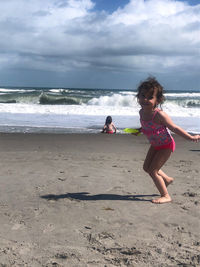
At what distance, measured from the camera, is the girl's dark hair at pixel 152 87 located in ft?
12.1

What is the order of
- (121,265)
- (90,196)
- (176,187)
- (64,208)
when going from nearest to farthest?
(121,265) < (64,208) < (90,196) < (176,187)

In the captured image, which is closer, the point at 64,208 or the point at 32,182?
the point at 64,208

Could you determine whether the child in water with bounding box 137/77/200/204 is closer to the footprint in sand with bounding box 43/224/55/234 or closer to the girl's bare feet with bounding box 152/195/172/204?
the girl's bare feet with bounding box 152/195/172/204

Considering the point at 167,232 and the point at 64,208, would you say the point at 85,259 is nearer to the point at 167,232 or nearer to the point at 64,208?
the point at 167,232

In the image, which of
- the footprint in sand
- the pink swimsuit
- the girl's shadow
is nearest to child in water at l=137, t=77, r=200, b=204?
the pink swimsuit

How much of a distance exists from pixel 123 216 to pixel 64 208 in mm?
638

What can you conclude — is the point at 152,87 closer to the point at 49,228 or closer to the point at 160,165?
the point at 160,165

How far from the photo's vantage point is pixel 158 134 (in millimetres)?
3721

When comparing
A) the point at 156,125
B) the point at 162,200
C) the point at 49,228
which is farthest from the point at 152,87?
the point at 49,228

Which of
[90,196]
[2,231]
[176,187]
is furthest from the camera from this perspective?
[176,187]

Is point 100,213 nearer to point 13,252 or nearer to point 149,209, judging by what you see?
point 149,209

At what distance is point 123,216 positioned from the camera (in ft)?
10.6

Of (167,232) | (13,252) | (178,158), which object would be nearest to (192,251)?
(167,232)

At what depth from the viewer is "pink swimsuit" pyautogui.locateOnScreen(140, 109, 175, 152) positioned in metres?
3.70
